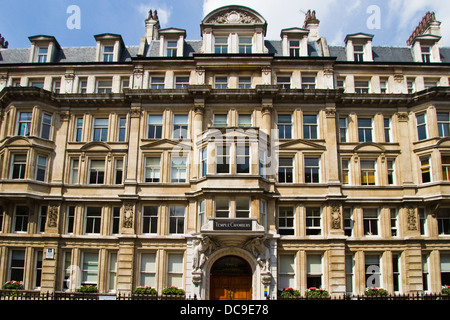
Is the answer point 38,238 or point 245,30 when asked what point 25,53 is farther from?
point 245,30

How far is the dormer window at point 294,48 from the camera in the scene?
105 feet

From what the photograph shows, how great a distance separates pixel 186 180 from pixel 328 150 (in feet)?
35.1

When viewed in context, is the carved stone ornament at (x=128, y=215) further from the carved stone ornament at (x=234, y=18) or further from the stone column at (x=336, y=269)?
the carved stone ornament at (x=234, y=18)

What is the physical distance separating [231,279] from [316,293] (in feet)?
18.7

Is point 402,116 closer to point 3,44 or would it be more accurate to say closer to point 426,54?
point 426,54

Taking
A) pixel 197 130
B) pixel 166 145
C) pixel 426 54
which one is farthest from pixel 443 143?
pixel 166 145

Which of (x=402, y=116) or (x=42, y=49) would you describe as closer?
(x=402, y=116)

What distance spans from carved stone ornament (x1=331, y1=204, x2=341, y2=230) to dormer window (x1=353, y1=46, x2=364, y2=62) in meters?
12.8

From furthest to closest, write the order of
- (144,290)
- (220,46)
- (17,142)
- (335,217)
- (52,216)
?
(220,46)
(17,142)
(52,216)
(335,217)
(144,290)

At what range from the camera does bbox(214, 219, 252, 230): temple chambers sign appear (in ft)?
83.2

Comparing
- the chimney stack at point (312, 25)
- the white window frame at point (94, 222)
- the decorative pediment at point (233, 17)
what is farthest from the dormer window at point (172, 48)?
the white window frame at point (94, 222)

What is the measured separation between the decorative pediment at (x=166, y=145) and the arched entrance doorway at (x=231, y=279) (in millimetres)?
8811

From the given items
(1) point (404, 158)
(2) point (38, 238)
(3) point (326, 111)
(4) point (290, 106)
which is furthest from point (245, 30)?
(2) point (38, 238)

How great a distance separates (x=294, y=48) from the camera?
3212 centimetres
